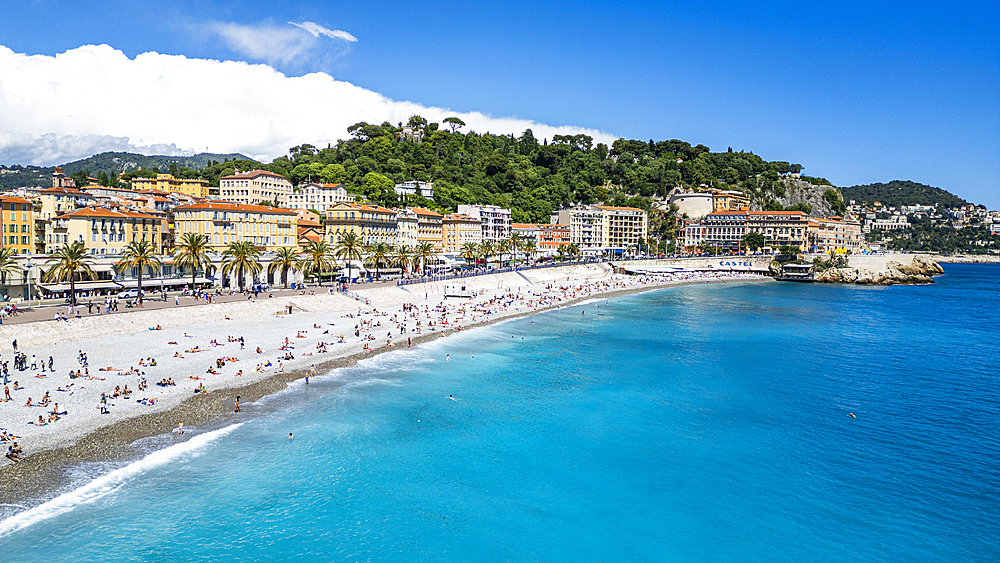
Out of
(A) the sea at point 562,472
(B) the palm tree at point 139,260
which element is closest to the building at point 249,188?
(B) the palm tree at point 139,260

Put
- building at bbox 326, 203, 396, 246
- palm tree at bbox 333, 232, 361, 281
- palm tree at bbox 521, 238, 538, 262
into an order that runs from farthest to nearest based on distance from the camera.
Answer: palm tree at bbox 521, 238, 538, 262 < building at bbox 326, 203, 396, 246 < palm tree at bbox 333, 232, 361, 281

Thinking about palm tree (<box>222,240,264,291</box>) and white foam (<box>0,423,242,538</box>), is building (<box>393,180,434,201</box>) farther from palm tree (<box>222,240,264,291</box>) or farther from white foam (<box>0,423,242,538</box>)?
white foam (<box>0,423,242,538</box>)

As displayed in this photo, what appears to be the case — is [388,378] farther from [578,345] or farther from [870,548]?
[870,548]

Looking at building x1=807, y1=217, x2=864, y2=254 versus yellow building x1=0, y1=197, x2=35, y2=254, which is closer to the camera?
yellow building x1=0, y1=197, x2=35, y2=254

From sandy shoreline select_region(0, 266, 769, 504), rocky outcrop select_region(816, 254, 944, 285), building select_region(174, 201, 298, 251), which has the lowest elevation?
sandy shoreline select_region(0, 266, 769, 504)

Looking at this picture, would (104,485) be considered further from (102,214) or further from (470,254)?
(470,254)

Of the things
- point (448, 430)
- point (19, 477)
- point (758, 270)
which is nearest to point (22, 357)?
point (19, 477)

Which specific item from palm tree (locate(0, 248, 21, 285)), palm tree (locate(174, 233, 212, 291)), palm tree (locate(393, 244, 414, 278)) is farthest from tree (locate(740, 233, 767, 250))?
palm tree (locate(0, 248, 21, 285))

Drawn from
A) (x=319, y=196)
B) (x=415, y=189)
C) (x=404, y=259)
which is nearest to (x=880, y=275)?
(x=404, y=259)
